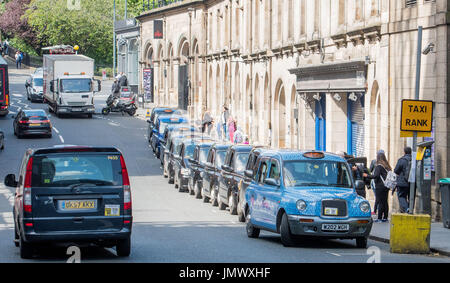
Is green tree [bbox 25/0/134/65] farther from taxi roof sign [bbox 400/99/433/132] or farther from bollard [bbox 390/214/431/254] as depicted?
bollard [bbox 390/214/431/254]

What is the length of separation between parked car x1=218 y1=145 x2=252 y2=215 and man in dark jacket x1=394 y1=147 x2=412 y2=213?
4342 millimetres

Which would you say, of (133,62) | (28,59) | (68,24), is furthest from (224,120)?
(28,59)

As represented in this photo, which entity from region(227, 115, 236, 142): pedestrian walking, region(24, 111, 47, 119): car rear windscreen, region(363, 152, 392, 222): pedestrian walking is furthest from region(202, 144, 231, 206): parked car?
region(24, 111, 47, 119): car rear windscreen

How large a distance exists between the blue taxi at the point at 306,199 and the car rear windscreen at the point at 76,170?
3.99 m

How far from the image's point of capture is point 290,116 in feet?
134

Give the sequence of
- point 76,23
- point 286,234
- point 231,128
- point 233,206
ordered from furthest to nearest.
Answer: point 76,23, point 231,128, point 233,206, point 286,234

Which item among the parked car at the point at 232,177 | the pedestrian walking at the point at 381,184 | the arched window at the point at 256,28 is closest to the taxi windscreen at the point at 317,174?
the pedestrian walking at the point at 381,184

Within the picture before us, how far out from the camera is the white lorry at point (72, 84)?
58.4 metres

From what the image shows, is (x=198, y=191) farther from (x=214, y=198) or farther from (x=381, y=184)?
(x=381, y=184)

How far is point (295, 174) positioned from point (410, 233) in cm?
258

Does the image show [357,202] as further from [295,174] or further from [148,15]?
[148,15]

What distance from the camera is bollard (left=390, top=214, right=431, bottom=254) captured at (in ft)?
56.2

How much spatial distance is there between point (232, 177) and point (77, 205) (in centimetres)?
1152

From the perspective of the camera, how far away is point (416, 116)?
18000 mm
